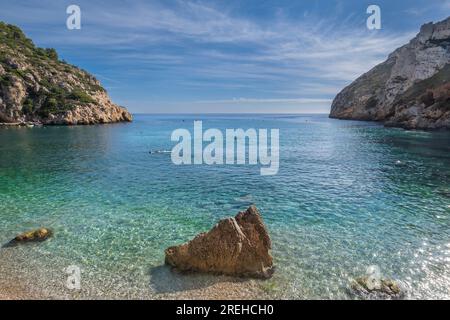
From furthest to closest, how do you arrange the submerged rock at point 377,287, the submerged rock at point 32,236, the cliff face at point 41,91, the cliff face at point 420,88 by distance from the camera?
the cliff face at point 41,91 < the cliff face at point 420,88 < the submerged rock at point 32,236 < the submerged rock at point 377,287

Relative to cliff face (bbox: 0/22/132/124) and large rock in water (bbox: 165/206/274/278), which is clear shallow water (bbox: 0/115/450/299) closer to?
large rock in water (bbox: 165/206/274/278)

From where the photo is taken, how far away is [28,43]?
163m

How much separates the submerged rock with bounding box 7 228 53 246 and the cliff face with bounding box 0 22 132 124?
120 metres

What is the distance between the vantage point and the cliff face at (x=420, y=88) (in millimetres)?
92000

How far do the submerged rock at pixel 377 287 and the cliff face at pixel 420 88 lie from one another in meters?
95.3

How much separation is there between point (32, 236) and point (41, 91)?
5235 inches

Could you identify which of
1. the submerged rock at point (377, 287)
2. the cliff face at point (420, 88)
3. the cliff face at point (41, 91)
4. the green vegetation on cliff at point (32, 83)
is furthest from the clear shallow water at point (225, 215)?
the green vegetation on cliff at point (32, 83)

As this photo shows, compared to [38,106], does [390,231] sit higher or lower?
lower

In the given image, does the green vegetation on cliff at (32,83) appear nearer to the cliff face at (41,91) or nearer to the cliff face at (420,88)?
the cliff face at (41,91)

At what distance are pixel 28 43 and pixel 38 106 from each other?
64530mm

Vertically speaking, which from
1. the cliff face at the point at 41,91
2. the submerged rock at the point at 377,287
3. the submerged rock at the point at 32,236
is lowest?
the submerged rock at the point at 377,287

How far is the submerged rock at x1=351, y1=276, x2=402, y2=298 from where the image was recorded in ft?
45.6

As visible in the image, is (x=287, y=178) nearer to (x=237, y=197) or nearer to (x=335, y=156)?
(x=237, y=197)
